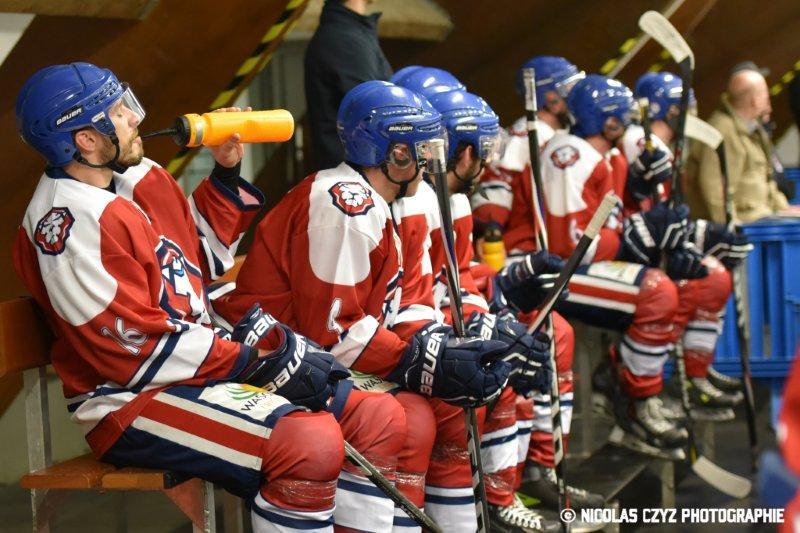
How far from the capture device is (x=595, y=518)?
4.10 metres

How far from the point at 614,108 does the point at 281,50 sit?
1.88m

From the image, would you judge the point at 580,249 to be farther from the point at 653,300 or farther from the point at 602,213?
the point at 653,300

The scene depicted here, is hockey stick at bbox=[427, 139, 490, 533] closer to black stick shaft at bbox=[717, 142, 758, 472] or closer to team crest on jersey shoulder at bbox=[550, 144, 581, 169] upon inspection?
team crest on jersey shoulder at bbox=[550, 144, 581, 169]

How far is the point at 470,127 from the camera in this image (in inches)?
146

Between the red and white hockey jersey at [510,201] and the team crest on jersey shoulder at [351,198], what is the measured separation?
5.38ft

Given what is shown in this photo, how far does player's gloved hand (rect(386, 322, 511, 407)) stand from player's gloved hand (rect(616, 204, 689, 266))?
6.53ft

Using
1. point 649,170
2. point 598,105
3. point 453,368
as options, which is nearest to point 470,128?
point 453,368

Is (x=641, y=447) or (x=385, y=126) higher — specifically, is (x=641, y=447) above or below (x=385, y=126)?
below

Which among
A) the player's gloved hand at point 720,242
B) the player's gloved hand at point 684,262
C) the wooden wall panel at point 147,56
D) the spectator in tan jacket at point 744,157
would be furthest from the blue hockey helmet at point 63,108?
the spectator in tan jacket at point 744,157

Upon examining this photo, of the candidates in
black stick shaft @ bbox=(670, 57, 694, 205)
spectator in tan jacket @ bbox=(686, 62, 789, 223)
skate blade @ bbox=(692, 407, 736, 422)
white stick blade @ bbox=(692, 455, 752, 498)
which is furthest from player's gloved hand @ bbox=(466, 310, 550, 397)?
spectator in tan jacket @ bbox=(686, 62, 789, 223)

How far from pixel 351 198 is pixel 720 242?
2745 mm

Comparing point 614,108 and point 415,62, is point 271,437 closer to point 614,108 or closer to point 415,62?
point 614,108

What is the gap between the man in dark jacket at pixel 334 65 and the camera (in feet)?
13.6

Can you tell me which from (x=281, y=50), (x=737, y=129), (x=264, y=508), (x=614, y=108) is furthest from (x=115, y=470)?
(x=737, y=129)
